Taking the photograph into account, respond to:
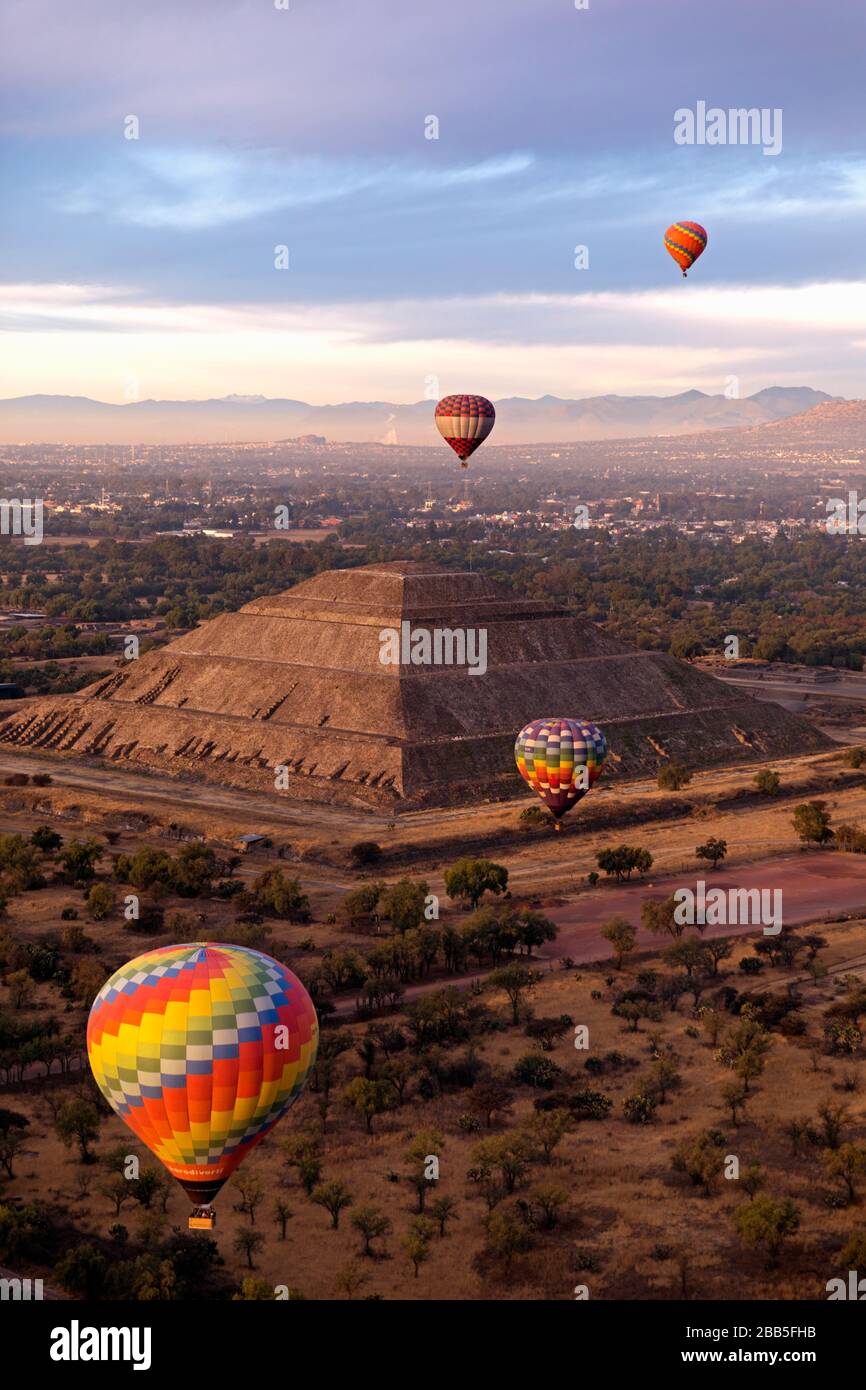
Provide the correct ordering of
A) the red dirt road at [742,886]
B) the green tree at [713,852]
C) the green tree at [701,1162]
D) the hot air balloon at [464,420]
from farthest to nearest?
the hot air balloon at [464,420]
the green tree at [713,852]
the red dirt road at [742,886]
the green tree at [701,1162]

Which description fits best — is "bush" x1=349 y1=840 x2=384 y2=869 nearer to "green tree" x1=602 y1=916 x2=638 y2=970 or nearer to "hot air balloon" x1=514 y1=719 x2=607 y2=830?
"hot air balloon" x1=514 y1=719 x2=607 y2=830

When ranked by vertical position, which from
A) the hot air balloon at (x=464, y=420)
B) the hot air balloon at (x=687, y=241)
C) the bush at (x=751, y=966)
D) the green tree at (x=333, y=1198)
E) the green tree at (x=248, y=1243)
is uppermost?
the hot air balloon at (x=687, y=241)

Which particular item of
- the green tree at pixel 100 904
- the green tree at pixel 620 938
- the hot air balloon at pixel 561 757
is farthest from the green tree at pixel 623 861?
the green tree at pixel 100 904

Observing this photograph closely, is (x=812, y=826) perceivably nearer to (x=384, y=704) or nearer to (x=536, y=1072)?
(x=384, y=704)

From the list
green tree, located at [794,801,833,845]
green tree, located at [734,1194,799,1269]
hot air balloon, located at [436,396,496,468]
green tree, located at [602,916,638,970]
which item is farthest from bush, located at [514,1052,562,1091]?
hot air balloon, located at [436,396,496,468]

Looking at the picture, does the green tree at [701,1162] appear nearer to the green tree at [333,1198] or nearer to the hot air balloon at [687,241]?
the green tree at [333,1198]

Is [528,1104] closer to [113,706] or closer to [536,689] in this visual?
[536,689]
